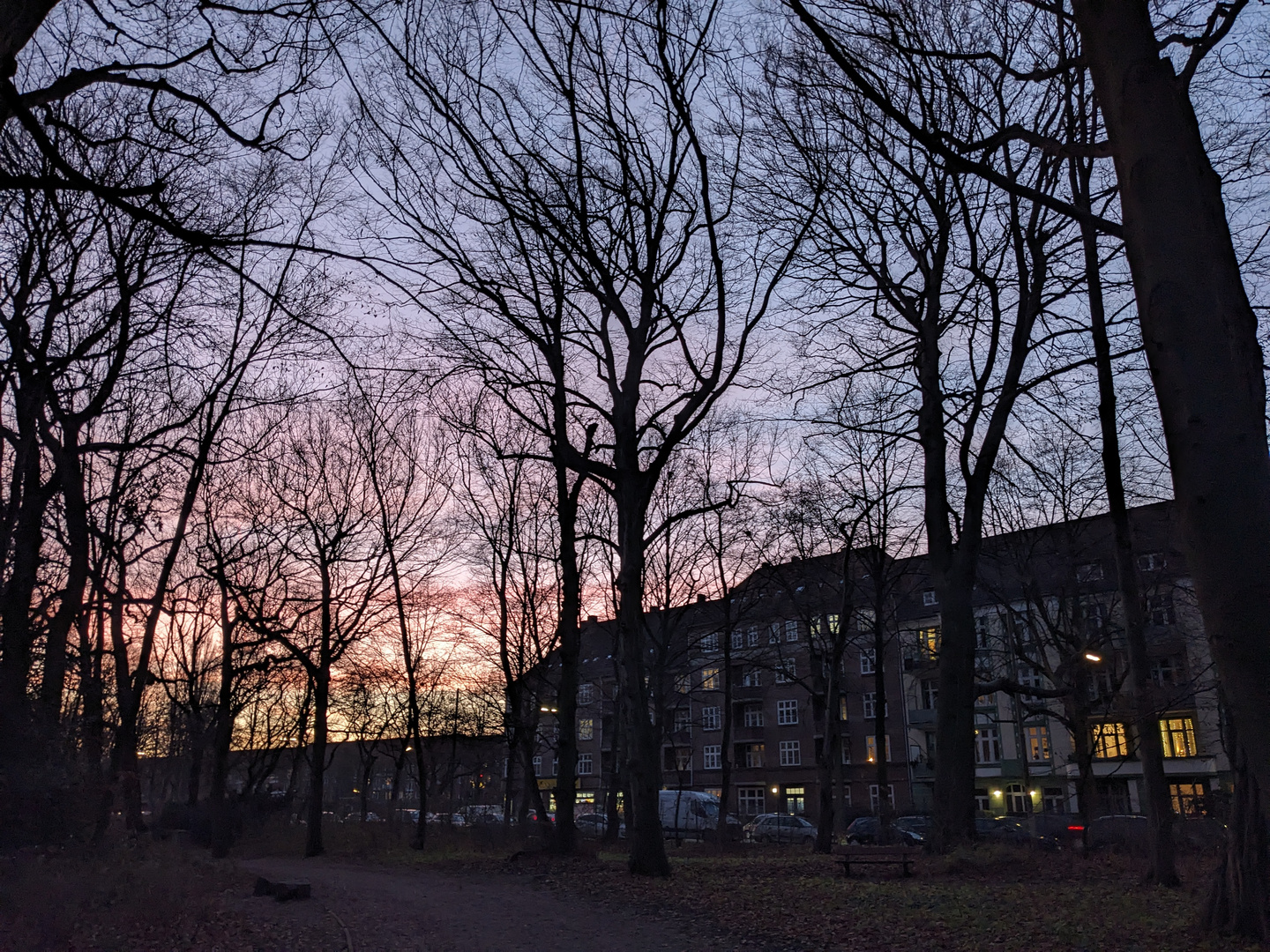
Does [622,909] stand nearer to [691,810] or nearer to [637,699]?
[637,699]

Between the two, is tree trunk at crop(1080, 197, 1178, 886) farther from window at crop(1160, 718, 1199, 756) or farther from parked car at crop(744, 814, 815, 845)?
window at crop(1160, 718, 1199, 756)

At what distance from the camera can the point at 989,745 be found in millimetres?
50406

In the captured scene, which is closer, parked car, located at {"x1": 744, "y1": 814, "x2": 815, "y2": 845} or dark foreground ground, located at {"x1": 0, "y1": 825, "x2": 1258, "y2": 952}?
dark foreground ground, located at {"x1": 0, "y1": 825, "x2": 1258, "y2": 952}

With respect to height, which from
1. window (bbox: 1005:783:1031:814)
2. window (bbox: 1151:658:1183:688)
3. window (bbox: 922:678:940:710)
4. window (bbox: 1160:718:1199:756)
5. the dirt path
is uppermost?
window (bbox: 1151:658:1183:688)

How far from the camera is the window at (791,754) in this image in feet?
194

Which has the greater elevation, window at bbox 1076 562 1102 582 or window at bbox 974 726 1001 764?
window at bbox 1076 562 1102 582

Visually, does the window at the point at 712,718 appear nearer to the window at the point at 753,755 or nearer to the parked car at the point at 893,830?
the window at the point at 753,755

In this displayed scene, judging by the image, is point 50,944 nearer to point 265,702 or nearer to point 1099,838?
point 1099,838

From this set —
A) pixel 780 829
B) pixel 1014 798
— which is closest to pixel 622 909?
pixel 780 829

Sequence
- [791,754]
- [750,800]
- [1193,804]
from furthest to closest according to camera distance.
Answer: [750,800] → [791,754] → [1193,804]

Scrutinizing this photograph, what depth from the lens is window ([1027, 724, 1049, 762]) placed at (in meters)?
48.0

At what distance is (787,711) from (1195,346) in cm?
5934

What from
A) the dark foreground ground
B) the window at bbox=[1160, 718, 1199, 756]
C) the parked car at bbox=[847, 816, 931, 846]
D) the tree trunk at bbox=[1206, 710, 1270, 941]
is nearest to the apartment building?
the window at bbox=[1160, 718, 1199, 756]

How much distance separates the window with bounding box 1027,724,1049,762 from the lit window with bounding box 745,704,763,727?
18.4m
